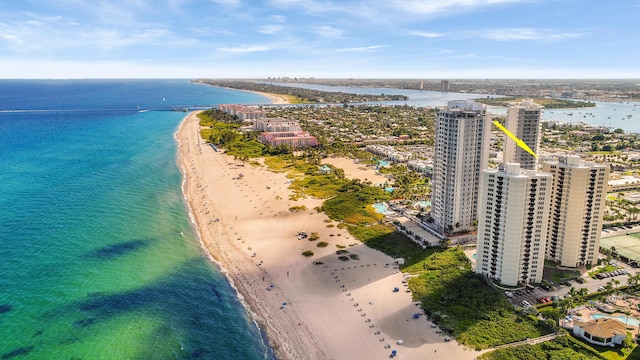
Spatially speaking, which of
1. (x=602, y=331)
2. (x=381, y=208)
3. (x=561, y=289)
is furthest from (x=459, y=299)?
(x=381, y=208)

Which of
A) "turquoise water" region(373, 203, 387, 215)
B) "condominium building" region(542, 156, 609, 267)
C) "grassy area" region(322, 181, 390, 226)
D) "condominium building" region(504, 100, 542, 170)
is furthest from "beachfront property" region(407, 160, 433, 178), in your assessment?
"condominium building" region(542, 156, 609, 267)

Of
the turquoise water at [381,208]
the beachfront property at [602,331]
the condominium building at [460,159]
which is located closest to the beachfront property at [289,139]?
the turquoise water at [381,208]

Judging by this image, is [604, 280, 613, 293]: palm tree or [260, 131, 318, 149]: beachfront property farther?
[260, 131, 318, 149]: beachfront property

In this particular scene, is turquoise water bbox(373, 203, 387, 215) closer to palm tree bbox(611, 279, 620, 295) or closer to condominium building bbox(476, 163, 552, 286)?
condominium building bbox(476, 163, 552, 286)

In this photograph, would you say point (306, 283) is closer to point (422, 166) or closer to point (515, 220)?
point (515, 220)

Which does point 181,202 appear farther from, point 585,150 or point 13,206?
point 585,150

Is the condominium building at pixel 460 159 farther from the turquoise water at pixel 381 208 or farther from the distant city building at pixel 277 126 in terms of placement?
the distant city building at pixel 277 126
